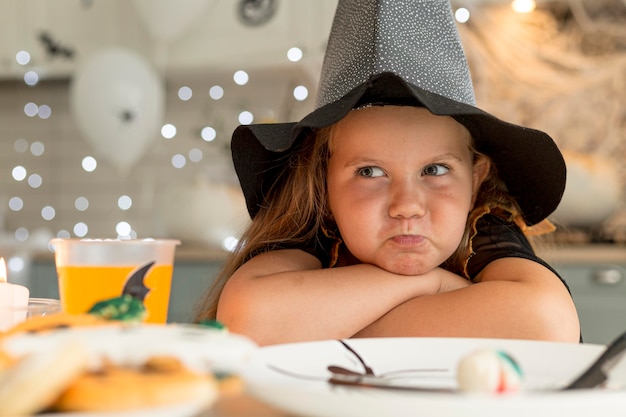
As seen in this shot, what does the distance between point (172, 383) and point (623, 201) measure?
8.46 feet

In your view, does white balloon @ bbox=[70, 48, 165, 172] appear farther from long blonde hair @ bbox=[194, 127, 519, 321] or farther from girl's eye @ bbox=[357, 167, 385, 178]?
girl's eye @ bbox=[357, 167, 385, 178]

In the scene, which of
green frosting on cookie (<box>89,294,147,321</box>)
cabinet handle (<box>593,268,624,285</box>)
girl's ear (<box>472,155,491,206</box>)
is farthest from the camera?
cabinet handle (<box>593,268,624,285</box>)

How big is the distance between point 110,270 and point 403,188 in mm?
392

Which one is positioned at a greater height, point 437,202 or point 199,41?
point 199,41

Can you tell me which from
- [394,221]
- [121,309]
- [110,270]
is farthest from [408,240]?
[121,309]

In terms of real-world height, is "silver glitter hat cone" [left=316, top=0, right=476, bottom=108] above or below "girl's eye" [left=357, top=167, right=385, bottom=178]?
above

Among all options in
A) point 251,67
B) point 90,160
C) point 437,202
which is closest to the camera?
point 437,202

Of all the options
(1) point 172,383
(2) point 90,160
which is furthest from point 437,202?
(2) point 90,160

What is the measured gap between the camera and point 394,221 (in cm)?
83

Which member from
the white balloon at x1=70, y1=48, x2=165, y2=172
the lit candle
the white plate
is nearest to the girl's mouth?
the white plate

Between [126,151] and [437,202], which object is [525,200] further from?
[126,151]

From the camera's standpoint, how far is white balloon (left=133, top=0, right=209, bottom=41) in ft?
8.35

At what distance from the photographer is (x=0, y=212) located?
3.31 metres

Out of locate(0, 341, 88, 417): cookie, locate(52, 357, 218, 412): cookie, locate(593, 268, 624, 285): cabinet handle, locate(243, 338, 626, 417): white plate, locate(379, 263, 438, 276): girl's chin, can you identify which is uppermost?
locate(0, 341, 88, 417): cookie
